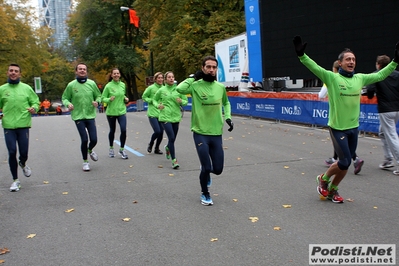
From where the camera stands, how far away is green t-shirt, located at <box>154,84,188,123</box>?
31.6 ft

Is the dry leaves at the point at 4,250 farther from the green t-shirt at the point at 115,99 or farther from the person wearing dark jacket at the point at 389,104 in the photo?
the person wearing dark jacket at the point at 389,104

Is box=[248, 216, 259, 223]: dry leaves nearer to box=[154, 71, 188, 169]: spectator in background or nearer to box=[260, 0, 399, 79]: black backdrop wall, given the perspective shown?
box=[154, 71, 188, 169]: spectator in background

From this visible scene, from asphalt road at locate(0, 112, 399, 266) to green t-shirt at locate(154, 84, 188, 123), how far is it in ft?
3.18

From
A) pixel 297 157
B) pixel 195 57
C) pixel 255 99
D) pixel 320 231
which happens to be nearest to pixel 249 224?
pixel 320 231

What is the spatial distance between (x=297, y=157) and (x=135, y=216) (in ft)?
17.2

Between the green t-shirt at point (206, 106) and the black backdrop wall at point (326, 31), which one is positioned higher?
the black backdrop wall at point (326, 31)

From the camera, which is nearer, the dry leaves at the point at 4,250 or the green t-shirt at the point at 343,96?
the dry leaves at the point at 4,250

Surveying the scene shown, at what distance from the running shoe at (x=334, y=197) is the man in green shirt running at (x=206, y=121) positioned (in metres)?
1.51

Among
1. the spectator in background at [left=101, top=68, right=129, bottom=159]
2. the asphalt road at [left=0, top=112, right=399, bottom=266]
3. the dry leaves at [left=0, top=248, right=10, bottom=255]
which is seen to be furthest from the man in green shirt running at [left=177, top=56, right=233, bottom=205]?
the spectator in background at [left=101, top=68, right=129, bottom=159]

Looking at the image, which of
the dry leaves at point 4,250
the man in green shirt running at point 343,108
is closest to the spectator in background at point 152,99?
the man in green shirt running at point 343,108

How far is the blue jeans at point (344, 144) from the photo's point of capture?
6077mm

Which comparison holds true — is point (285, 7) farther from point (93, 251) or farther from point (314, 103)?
point (93, 251)

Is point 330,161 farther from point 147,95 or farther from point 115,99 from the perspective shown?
point 115,99

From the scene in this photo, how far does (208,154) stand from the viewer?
20.6ft
